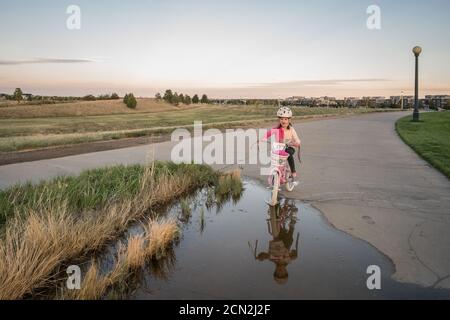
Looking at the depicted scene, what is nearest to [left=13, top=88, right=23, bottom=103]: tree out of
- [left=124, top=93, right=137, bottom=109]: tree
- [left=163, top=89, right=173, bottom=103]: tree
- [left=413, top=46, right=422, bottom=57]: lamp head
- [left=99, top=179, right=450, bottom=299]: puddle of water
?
[left=124, top=93, right=137, bottom=109]: tree

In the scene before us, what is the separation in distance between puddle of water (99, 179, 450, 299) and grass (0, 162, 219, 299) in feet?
1.65

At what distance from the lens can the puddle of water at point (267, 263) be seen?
12.2 feet

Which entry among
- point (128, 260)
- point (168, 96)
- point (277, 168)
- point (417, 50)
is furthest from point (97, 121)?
point (168, 96)

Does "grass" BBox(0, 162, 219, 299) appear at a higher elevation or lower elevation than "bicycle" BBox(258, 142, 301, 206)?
lower

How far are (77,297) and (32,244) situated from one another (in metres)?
1.16

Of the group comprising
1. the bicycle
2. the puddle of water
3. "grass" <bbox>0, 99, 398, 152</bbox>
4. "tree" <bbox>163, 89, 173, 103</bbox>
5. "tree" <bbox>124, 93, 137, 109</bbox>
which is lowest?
the puddle of water

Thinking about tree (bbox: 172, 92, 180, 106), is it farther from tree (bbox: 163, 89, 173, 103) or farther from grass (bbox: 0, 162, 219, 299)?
grass (bbox: 0, 162, 219, 299)

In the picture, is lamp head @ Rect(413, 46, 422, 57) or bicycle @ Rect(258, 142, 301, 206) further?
lamp head @ Rect(413, 46, 422, 57)

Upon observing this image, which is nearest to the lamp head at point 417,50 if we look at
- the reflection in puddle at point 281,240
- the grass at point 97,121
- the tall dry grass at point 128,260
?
the grass at point 97,121

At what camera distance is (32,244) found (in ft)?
13.9

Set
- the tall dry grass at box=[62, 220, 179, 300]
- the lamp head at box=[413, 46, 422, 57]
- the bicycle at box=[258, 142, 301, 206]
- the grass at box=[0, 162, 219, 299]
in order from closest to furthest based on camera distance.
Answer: the tall dry grass at box=[62, 220, 179, 300], the grass at box=[0, 162, 219, 299], the bicycle at box=[258, 142, 301, 206], the lamp head at box=[413, 46, 422, 57]

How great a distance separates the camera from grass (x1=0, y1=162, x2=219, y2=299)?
12.6 ft
